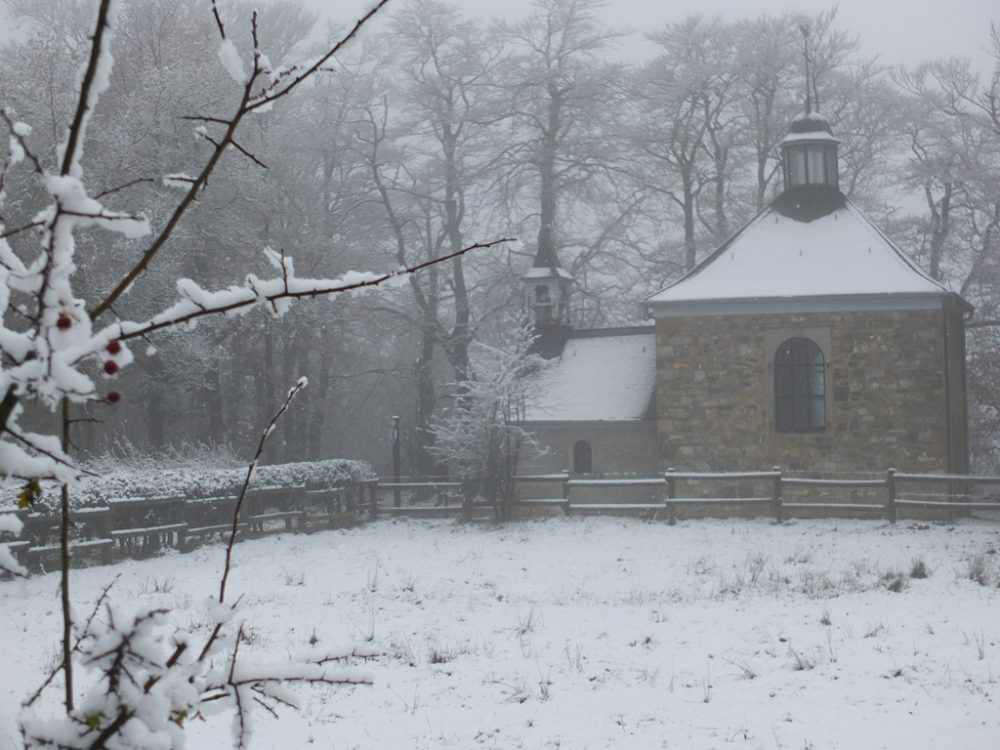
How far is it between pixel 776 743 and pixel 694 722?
2.19ft

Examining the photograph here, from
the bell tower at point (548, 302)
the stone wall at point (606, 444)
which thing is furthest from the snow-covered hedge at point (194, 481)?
the bell tower at point (548, 302)

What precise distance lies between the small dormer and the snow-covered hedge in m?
11.2

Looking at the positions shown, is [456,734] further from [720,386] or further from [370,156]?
[370,156]

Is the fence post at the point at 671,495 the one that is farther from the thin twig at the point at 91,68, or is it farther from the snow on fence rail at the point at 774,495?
the thin twig at the point at 91,68

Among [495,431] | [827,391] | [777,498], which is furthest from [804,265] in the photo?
[495,431]

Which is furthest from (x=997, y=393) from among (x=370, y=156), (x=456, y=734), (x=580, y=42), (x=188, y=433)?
(x=456, y=734)

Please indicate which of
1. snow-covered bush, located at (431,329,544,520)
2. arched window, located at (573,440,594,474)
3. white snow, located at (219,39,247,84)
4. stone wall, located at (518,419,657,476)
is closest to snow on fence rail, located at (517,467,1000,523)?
stone wall, located at (518,419,657,476)

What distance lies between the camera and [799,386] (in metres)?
20.8

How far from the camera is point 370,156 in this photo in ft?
97.7

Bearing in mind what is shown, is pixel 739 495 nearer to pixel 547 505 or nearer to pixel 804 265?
pixel 547 505

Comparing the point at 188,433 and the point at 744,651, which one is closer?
the point at 744,651

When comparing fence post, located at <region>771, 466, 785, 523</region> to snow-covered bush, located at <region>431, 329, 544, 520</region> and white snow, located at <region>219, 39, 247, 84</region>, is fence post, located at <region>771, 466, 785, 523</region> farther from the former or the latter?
white snow, located at <region>219, 39, 247, 84</region>

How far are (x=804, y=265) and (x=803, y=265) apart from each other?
0.02m

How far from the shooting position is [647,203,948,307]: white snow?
67.3 feet
